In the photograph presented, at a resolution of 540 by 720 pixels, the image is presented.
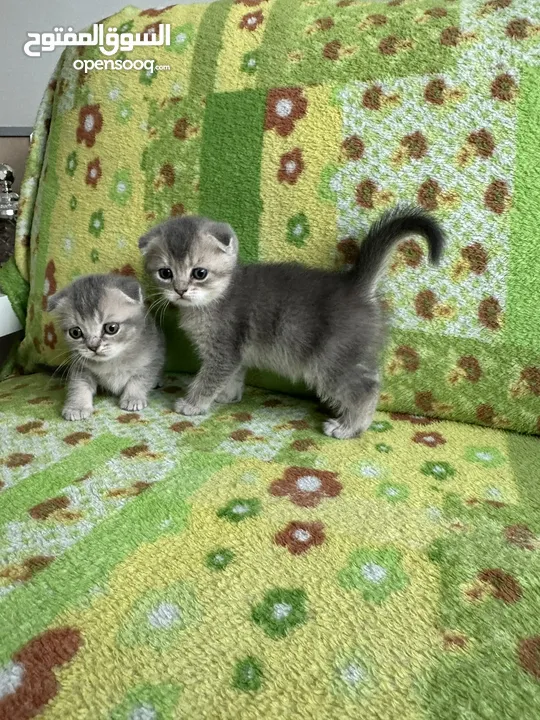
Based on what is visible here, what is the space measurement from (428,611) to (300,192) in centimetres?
83

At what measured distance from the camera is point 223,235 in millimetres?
1109

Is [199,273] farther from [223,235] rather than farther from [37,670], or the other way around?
[37,670]

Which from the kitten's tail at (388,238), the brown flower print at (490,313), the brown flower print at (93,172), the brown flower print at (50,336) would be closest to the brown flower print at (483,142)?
the kitten's tail at (388,238)

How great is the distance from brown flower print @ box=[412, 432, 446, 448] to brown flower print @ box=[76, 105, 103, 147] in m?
1.01

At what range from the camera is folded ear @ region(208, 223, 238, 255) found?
1111 millimetres

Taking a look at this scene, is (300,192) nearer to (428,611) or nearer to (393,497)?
(393,497)

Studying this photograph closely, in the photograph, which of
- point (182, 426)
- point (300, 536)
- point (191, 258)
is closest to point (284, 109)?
point (191, 258)

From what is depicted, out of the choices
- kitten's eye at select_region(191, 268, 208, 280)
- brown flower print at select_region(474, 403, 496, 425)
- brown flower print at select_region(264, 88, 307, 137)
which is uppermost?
brown flower print at select_region(264, 88, 307, 137)

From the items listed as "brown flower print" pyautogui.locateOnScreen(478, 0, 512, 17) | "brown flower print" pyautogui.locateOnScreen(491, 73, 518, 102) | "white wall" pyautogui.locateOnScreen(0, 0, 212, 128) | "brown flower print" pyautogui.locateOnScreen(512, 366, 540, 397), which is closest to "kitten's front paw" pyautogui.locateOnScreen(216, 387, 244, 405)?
"brown flower print" pyautogui.locateOnScreen(512, 366, 540, 397)

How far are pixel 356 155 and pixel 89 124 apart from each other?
667 millimetres

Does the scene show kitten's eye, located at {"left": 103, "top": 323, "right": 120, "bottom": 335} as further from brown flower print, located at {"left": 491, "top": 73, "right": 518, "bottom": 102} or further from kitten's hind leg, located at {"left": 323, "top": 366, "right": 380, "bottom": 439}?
brown flower print, located at {"left": 491, "top": 73, "right": 518, "bottom": 102}

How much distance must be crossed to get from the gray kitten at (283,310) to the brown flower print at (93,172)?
28cm

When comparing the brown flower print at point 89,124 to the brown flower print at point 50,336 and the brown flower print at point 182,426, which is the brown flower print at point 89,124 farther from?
the brown flower print at point 182,426

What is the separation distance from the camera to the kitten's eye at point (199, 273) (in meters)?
1.15
